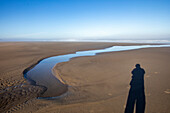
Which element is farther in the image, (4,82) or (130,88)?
(4,82)

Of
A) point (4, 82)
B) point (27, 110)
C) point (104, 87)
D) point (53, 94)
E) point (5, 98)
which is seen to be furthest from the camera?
point (4, 82)

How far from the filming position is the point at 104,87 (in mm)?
5574

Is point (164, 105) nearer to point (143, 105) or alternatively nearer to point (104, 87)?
point (143, 105)

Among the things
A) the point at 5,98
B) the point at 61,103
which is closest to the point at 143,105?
the point at 61,103

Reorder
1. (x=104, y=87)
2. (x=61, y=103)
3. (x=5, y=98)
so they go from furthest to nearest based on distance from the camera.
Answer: (x=104, y=87) → (x=5, y=98) → (x=61, y=103)

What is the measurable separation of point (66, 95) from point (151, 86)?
4850 millimetres

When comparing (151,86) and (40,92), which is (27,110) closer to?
(40,92)

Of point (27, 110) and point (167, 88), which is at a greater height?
point (167, 88)

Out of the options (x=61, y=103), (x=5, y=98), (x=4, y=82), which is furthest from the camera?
(x=4, y=82)

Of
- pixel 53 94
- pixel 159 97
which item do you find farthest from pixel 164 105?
pixel 53 94

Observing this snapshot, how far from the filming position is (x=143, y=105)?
3969 mm

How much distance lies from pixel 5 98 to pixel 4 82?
2.21 metres

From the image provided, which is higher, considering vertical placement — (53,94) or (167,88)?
(167,88)

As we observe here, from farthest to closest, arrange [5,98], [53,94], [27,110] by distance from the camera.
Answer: [53,94] → [5,98] → [27,110]
